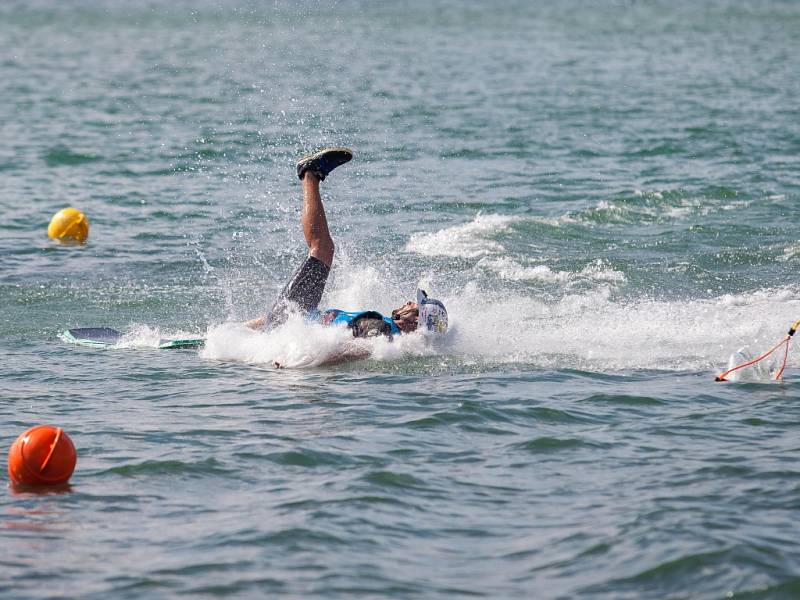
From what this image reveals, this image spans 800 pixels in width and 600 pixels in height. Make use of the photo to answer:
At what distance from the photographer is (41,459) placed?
9.30 meters

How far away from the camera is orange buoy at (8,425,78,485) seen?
9297mm

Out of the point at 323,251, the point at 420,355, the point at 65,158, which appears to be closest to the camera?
the point at 420,355

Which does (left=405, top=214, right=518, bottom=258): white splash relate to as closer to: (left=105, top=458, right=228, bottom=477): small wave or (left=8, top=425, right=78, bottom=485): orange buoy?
(left=105, top=458, right=228, bottom=477): small wave

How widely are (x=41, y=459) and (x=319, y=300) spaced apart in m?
5.11

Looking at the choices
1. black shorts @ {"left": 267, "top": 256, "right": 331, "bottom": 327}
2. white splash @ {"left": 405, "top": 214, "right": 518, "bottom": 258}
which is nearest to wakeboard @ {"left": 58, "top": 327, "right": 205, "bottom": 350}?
black shorts @ {"left": 267, "top": 256, "right": 331, "bottom": 327}

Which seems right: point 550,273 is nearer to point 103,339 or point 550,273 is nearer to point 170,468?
point 103,339

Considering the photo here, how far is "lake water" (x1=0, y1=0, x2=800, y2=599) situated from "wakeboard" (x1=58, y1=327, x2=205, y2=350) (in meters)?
0.19

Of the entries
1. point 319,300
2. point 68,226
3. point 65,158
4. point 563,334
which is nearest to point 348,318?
point 319,300

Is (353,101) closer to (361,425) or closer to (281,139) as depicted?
(281,139)

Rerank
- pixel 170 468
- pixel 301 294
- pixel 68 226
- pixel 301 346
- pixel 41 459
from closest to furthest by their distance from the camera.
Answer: pixel 41 459
pixel 170 468
pixel 301 346
pixel 301 294
pixel 68 226

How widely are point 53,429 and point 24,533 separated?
44.3 inches

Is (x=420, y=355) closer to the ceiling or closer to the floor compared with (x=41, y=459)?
closer to the floor

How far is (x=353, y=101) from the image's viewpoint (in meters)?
36.6

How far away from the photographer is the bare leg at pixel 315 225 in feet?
46.0
